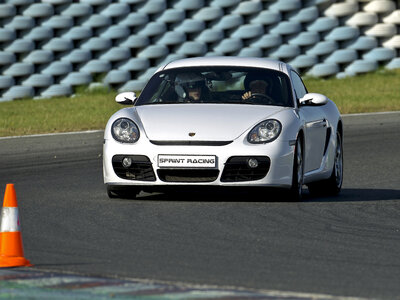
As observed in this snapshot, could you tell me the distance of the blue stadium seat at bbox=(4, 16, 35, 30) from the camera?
23469 mm

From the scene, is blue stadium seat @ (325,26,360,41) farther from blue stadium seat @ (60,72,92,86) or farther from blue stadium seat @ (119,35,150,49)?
blue stadium seat @ (60,72,92,86)

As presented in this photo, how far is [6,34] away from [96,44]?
1.93 m

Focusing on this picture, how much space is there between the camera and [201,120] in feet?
35.7

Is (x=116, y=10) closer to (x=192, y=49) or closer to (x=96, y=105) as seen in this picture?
(x=192, y=49)

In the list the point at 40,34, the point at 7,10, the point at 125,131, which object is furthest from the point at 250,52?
the point at 125,131

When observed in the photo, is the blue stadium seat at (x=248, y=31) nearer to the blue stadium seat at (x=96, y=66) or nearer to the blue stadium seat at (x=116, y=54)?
the blue stadium seat at (x=116, y=54)

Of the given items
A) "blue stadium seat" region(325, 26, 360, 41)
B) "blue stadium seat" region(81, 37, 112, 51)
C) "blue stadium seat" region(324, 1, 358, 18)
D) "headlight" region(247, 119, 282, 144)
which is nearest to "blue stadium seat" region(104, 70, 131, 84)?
Answer: "blue stadium seat" region(81, 37, 112, 51)

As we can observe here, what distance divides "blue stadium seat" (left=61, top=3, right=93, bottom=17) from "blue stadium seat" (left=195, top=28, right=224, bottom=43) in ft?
8.39

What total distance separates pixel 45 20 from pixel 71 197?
12.8 meters

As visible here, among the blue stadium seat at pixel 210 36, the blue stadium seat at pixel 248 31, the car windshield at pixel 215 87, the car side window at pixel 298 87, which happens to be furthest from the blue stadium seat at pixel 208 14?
the car windshield at pixel 215 87

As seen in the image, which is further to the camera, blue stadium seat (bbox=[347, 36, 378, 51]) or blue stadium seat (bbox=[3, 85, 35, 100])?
blue stadium seat (bbox=[347, 36, 378, 51])

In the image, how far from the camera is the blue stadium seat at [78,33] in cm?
2420

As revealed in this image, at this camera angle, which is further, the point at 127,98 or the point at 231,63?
the point at 231,63

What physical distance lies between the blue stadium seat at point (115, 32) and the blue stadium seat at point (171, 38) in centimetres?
73
